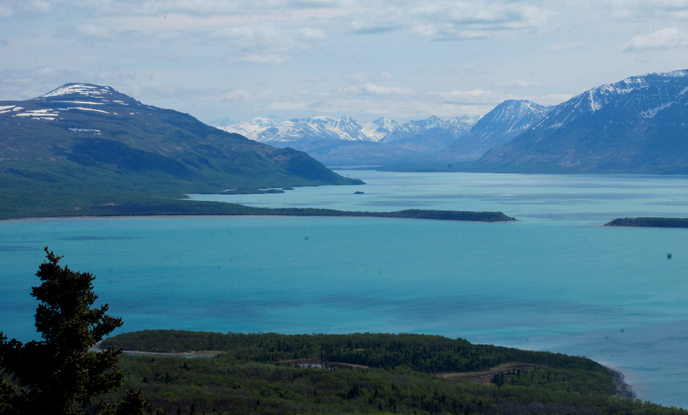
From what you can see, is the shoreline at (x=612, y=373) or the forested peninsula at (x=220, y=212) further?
the forested peninsula at (x=220, y=212)

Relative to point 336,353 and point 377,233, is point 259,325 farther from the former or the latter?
point 377,233

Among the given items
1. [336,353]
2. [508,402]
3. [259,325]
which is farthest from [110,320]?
[259,325]

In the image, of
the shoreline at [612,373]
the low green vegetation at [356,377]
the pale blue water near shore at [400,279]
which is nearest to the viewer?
the low green vegetation at [356,377]

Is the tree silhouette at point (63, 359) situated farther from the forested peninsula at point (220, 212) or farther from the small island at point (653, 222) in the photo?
the forested peninsula at point (220, 212)

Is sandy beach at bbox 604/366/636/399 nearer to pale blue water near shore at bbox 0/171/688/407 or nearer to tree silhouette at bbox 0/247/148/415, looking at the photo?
pale blue water near shore at bbox 0/171/688/407

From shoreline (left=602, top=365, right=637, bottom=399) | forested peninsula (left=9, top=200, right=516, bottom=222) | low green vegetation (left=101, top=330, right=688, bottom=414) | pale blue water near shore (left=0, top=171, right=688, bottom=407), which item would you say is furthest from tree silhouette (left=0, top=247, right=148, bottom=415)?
forested peninsula (left=9, top=200, right=516, bottom=222)

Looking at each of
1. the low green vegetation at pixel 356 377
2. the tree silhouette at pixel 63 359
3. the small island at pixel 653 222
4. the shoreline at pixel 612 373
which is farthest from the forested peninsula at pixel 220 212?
the tree silhouette at pixel 63 359
